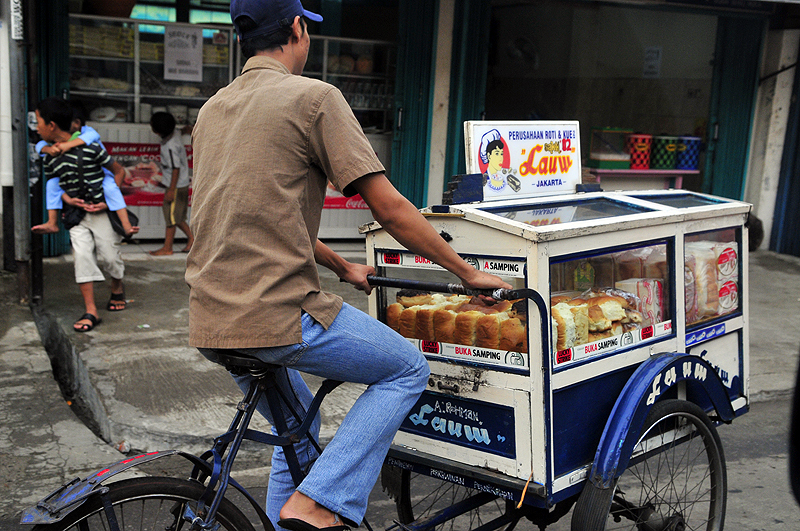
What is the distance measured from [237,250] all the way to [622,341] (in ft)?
4.69

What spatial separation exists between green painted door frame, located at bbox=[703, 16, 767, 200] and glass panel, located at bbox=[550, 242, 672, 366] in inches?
294

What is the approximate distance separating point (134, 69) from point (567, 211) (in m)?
6.55

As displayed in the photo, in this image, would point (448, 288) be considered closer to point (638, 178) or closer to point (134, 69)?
point (134, 69)

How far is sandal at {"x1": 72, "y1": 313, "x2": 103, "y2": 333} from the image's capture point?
18.2ft

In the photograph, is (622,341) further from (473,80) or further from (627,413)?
(473,80)

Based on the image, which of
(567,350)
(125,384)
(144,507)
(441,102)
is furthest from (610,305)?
(441,102)

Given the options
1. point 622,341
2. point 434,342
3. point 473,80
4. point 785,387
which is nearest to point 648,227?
point 622,341

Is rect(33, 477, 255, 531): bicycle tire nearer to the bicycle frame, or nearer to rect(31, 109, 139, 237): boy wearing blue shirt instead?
the bicycle frame

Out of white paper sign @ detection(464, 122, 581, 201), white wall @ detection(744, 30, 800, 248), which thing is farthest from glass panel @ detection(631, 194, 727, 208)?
white wall @ detection(744, 30, 800, 248)

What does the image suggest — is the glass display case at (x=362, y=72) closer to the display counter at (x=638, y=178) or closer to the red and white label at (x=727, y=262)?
the display counter at (x=638, y=178)

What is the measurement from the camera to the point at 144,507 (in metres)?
2.24

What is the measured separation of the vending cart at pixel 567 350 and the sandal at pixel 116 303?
3.78 m

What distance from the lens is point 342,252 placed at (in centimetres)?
870

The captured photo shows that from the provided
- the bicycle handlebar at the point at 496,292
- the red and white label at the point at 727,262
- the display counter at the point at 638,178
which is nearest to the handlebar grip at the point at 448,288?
the bicycle handlebar at the point at 496,292
